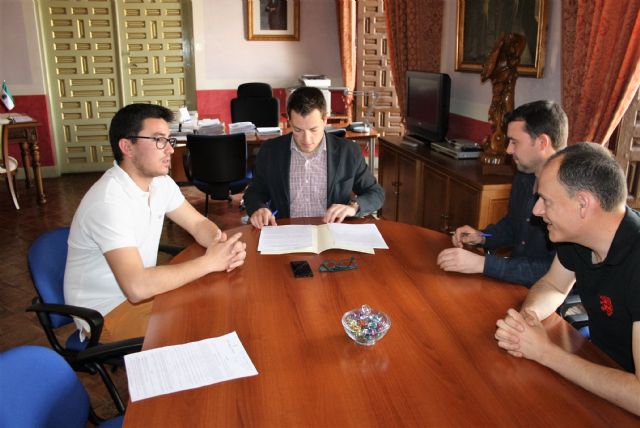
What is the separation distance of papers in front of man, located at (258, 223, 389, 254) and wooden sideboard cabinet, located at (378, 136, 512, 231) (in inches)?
41.7

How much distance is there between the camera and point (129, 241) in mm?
1863

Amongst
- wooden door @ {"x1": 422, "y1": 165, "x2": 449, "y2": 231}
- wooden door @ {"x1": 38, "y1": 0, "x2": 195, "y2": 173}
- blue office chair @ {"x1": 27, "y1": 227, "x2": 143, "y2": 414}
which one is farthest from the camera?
wooden door @ {"x1": 38, "y1": 0, "x2": 195, "y2": 173}

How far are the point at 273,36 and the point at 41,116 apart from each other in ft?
9.98

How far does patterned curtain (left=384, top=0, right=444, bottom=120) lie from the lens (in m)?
4.71

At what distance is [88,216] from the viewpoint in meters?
1.90

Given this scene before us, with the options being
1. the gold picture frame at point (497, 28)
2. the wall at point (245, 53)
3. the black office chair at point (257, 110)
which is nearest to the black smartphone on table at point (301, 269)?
the gold picture frame at point (497, 28)

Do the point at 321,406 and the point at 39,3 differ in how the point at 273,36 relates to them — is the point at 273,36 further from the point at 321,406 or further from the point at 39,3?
the point at 321,406

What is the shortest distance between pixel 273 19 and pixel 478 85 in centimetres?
376

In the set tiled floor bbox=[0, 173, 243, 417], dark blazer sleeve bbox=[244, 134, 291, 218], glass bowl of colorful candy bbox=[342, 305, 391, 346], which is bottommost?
tiled floor bbox=[0, 173, 243, 417]

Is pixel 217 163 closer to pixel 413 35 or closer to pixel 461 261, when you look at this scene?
pixel 413 35

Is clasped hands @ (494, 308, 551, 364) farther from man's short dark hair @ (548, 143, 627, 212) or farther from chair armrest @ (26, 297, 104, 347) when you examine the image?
chair armrest @ (26, 297, 104, 347)

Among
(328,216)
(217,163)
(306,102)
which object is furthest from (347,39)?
(328,216)

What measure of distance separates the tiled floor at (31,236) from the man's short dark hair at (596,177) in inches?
83.3

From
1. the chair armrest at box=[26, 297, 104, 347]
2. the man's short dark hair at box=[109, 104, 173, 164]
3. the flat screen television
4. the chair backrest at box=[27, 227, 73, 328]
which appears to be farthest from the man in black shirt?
the flat screen television
